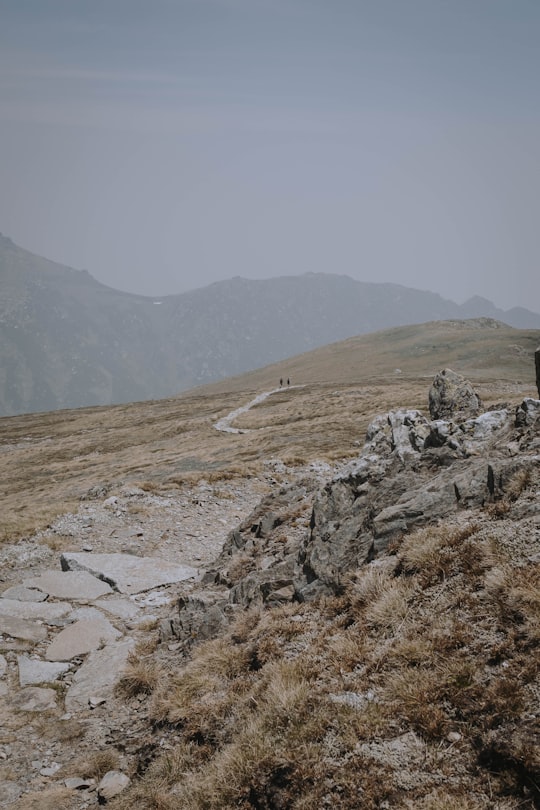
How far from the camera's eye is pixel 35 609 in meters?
14.9

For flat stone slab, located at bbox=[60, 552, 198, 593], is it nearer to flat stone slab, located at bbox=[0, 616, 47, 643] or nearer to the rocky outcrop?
the rocky outcrop

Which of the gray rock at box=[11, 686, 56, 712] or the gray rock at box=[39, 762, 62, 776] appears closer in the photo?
the gray rock at box=[39, 762, 62, 776]

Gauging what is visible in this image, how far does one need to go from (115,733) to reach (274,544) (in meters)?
6.80

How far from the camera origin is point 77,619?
570 inches

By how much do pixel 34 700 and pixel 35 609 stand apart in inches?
183

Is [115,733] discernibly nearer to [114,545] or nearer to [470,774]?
[470,774]

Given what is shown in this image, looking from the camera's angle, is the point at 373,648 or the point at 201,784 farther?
the point at 373,648

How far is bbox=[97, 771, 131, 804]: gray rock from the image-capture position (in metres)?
7.63

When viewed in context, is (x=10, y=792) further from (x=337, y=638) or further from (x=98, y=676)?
(x=337, y=638)

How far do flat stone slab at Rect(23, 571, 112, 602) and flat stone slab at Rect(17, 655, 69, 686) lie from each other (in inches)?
137

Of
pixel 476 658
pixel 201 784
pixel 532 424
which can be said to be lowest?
pixel 201 784

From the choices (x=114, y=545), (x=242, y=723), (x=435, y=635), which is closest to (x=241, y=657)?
(x=242, y=723)

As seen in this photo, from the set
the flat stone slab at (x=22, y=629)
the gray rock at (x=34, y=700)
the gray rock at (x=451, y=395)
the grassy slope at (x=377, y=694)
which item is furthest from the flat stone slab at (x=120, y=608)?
the gray rock at (x=451, y=395)

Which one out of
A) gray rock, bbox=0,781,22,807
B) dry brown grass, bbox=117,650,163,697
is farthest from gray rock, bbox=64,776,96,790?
dry brown grass, bbox=117,650,163,697
